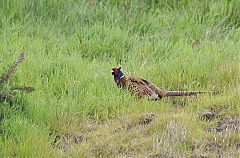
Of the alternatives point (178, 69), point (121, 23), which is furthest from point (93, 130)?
point (121, 23)

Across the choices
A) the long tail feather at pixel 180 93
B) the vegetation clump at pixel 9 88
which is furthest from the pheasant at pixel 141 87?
the vegetation clump at pixel 9 88

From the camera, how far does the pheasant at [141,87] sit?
577 cm

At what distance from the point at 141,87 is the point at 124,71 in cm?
58

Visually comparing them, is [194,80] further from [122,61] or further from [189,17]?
[189,17]

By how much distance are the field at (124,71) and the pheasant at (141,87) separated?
67mm

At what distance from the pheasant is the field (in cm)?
7

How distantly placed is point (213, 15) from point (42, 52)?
2051 mm

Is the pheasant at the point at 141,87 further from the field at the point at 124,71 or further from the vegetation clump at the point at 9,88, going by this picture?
the vegetation clump at the point at 9,88

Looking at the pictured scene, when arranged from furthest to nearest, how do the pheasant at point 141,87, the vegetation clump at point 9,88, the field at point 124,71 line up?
1. the pheasant at point 141,87
2. the vegetation clump at point 9,88
3. the field at point 124,71

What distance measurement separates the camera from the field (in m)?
4.93

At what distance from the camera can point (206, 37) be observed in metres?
7.09

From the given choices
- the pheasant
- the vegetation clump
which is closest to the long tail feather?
the pheasant

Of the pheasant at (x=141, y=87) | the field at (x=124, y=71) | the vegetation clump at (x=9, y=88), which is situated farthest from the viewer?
the pheasant at (x=141, y=87)

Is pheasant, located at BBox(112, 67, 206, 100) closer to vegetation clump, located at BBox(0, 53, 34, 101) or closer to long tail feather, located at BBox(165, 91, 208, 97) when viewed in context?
long tail feather, located at BBox(165, 91, 208, 97)
